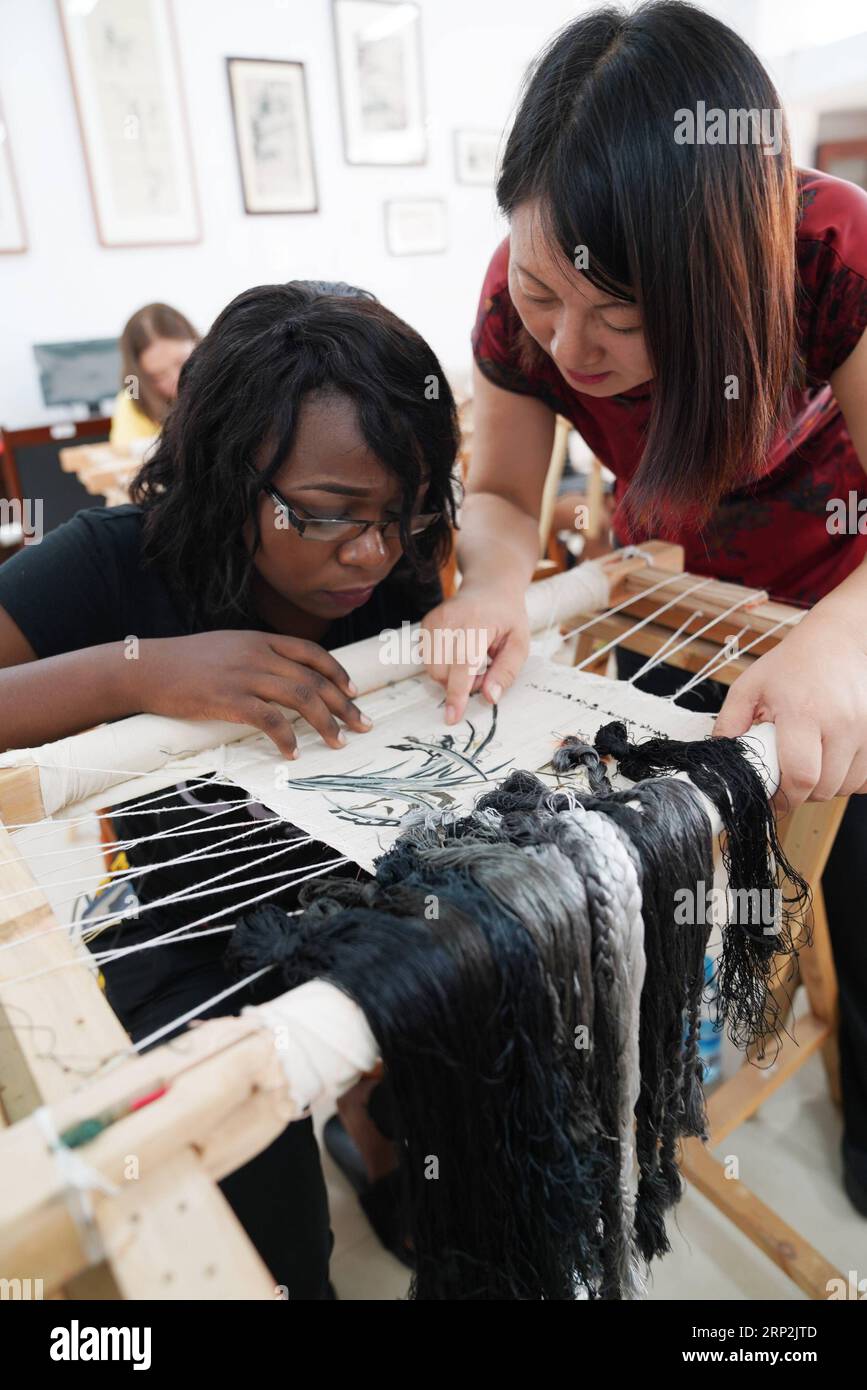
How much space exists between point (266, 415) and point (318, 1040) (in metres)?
0.65

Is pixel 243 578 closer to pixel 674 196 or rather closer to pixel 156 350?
pixel 674 196

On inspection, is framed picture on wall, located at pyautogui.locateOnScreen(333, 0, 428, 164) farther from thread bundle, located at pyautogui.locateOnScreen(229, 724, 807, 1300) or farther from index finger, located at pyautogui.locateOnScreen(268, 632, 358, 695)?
thread bundle, located at pyautogui.locateOnScreen(229, 724, 807, 1300)

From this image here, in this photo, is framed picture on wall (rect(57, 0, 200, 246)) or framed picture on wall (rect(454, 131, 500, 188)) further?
framed picture on wall (rect(454, 131, 500, 188))

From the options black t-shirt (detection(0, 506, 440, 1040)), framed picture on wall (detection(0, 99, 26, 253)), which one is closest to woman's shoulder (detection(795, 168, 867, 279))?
black t-shirt (detection(0, 506, 440, 1040))

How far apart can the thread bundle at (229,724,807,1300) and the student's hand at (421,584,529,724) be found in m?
0.22

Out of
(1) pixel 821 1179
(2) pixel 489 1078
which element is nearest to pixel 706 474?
(2) pixel 489 1078

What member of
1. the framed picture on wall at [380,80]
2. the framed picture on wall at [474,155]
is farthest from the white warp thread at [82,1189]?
the framed picture on wall at [474,155]

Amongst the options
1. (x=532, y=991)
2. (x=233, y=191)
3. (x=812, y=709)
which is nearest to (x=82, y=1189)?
(x=532, y=991)

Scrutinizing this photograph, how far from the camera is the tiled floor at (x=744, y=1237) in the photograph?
1162 millimetres

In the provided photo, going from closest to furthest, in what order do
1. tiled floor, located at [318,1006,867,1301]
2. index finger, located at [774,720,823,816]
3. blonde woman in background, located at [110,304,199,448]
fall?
index finger, located at [774,720,823,816] → tiled floor, located at [318,1006,867,1301] → blonde woman in background, located at [110,304,199,448]

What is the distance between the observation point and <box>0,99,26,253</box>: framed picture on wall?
3.04 metres

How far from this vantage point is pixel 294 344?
889 mm

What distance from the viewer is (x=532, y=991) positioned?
0.48 m

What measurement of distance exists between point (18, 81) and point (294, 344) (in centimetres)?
307
